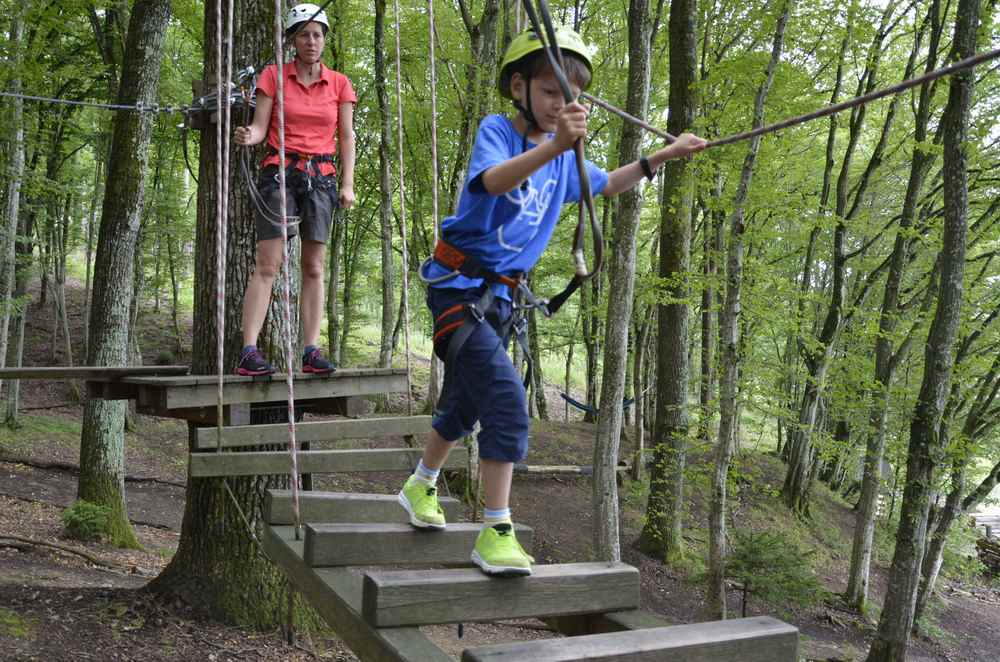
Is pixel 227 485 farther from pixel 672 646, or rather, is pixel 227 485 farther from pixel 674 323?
pixel 674 323

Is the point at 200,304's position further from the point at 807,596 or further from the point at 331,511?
the point at 807,596

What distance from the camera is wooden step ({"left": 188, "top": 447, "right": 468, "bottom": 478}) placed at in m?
4.04

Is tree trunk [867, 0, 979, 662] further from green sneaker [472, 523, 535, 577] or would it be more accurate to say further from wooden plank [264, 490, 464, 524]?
green sneaker [472, 523, 535, 577]

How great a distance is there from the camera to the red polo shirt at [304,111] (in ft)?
14.7

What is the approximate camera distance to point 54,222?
18.8m

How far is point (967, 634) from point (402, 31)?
16208 millimetres

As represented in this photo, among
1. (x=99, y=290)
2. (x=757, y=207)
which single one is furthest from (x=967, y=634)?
(x=99, y=290)

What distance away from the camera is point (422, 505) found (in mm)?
2965

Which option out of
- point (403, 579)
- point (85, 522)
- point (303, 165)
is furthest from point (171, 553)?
point (403, 579)

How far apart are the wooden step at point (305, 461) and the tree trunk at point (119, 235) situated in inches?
207

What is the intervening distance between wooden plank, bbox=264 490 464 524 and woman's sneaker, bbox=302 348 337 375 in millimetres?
1264

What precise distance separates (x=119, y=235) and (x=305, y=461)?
18.8 feet

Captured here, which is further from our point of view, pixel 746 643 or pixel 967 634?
pixel 967 634

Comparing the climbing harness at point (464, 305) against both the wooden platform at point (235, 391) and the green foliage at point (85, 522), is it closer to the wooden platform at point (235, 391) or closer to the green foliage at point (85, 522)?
the wooden platform at point (235, 391)
